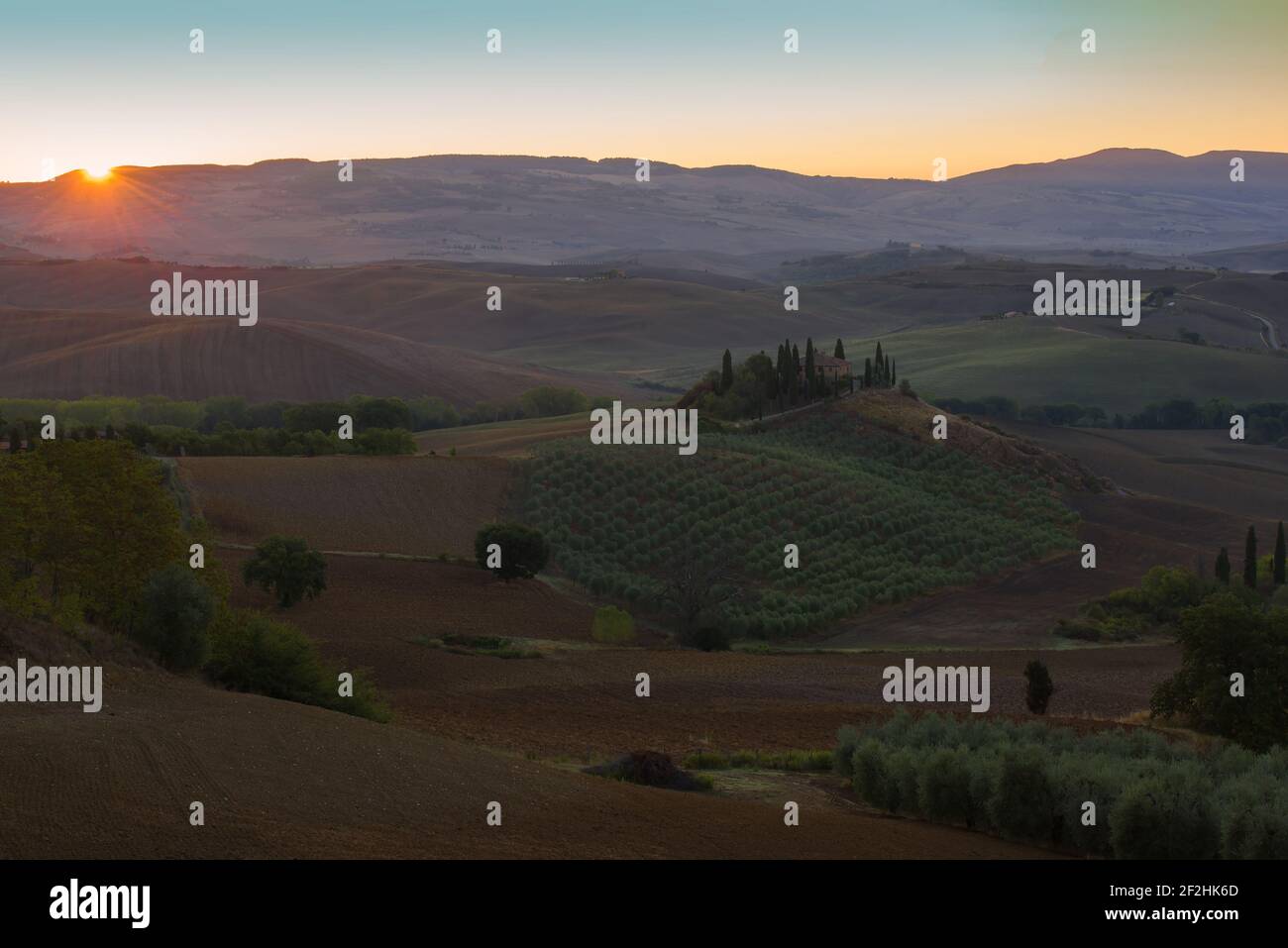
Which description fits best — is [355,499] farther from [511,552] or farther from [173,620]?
[173,620]

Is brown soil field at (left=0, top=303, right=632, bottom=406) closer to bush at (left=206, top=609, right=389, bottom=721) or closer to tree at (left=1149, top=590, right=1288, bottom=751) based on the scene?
bush at (left=206, top=609, right=389, bottom=721)

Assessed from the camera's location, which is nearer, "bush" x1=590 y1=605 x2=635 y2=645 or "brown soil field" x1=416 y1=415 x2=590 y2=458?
"bush" x1=590 y1=605 x2=635 y2=645

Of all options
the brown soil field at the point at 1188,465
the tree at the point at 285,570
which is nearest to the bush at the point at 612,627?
the tree at the point at 285,570

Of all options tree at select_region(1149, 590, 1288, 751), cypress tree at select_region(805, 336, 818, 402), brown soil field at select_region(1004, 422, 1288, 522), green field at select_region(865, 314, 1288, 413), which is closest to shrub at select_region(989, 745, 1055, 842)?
tree at select_region(1149, 590, 1288, 751)

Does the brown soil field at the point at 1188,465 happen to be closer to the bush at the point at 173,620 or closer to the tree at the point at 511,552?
the tree at the point at 511,552

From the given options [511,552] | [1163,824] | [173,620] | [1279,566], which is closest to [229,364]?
[511,552]
